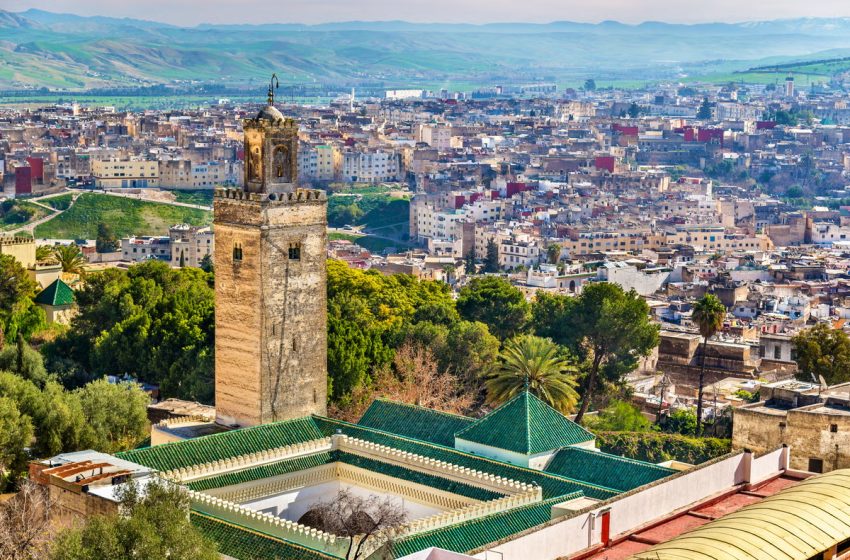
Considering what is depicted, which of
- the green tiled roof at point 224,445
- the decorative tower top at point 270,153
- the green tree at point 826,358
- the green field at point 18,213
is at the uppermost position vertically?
the decorative tower top at point 270,153

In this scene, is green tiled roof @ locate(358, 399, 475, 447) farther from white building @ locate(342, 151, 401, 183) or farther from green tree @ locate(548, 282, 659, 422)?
white building @ locate(342, 151, 401, 183)

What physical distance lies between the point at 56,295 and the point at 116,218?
48.8 m

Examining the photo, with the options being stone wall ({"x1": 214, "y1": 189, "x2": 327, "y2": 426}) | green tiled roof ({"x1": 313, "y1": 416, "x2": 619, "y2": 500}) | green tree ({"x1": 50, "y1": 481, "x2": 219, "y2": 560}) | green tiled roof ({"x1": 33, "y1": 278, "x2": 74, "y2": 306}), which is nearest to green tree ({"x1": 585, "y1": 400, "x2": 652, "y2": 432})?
stone wall ({"x1": 214, "y1": 189, "x2": 327, "y2": 426})

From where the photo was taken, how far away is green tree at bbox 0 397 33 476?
89.8ft

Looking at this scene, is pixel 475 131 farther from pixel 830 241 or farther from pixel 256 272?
pixel 256 272

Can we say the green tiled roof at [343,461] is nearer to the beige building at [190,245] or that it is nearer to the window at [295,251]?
the window at [295,251]

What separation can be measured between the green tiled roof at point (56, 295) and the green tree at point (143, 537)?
2731 centimetres

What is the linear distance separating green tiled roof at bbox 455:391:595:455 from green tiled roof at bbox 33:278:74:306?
78.9ft

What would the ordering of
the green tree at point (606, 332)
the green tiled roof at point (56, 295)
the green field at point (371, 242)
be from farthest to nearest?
the green field at point (371, 242) < the green tiled roof at point (56, 295) < the green tree at point (606, 332)

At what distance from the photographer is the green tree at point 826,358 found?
3556 cm

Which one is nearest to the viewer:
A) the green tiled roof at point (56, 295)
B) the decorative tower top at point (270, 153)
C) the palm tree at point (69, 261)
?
the decorative tower top at point (270, 153)

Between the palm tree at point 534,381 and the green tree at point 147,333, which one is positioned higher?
the palm tree at point 534,381

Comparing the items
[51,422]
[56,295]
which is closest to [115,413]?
[51,422]

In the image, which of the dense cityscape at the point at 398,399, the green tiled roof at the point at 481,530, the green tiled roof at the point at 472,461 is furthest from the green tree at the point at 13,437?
the green tiled roof at the point at 481,530
